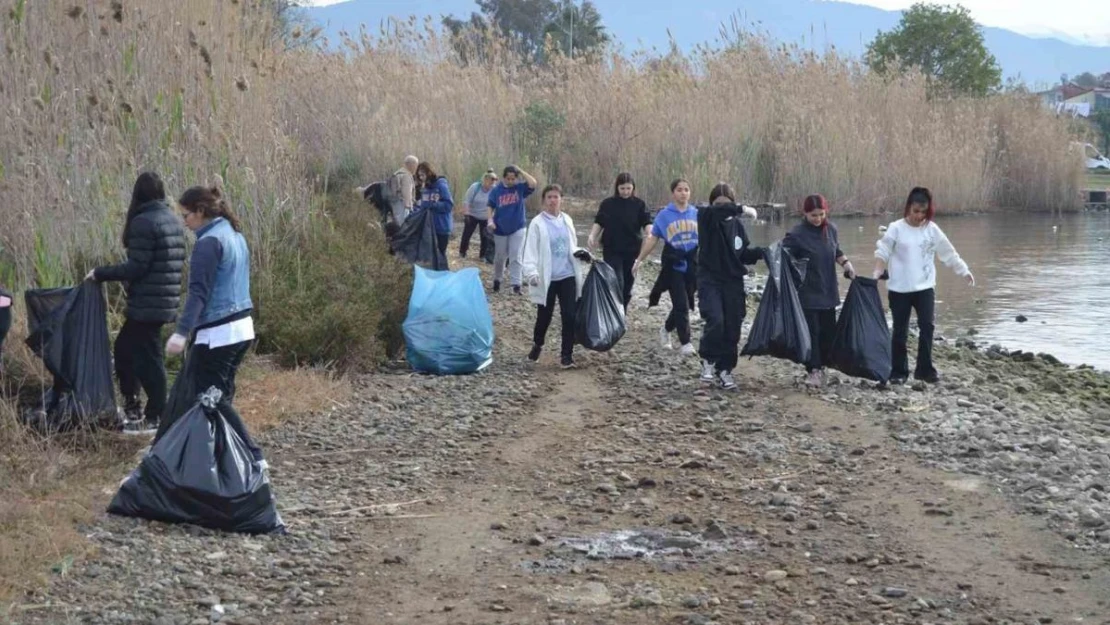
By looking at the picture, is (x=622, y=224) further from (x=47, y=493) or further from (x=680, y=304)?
(x=47, y=493)

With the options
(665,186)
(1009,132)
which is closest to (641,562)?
(665,186)

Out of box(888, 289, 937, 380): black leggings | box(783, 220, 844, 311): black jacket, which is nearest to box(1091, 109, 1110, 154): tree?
box(888, 289, 937, 380): black leggings

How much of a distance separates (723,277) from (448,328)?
2341 millimetres

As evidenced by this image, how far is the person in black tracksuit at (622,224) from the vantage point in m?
13.9

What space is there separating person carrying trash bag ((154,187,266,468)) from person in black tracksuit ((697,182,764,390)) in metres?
4.88

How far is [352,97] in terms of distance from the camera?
2448 cm

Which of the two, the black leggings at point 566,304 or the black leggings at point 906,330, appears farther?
the black leggings at point 566,304

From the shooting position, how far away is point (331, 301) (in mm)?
12234

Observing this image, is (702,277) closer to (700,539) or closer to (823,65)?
(700,539)

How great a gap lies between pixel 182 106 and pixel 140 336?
3.48 metres

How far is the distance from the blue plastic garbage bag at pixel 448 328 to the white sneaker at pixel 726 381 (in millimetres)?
2036

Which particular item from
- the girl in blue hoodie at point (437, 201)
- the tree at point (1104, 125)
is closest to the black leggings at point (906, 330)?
the girl in blue hoodie at point (437, 201)

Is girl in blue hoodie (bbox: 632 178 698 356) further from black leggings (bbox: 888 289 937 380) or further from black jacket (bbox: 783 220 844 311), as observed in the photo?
black leggings (bbox: 888 289 937 380)

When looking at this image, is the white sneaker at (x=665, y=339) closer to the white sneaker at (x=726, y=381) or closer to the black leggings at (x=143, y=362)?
the white sneaker at (x=726, y=381)
